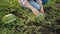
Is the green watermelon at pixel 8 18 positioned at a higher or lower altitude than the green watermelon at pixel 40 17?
higher

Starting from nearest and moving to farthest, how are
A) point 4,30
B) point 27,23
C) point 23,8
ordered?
point 4,30, point 27,23, point 23,8

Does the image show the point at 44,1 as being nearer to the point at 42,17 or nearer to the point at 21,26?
the point at 42,17

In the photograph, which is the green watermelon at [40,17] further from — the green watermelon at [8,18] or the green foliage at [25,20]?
the green watermelon at [8,18]

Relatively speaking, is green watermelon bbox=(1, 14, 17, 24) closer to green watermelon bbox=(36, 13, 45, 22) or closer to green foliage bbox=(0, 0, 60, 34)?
green foliage bbox=(0, 0, 60, 34)

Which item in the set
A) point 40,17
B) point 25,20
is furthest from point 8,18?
point 40,17

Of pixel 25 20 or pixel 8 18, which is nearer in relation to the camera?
pixel 8 18

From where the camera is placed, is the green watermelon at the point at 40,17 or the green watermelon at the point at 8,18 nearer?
the green watermelon at the point at 8,18

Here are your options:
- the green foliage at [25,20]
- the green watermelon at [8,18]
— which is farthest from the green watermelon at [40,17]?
the green watermelon at [8,18]

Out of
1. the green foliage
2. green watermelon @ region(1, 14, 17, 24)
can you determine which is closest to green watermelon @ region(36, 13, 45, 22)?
the green foliage

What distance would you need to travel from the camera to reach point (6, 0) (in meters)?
4.42

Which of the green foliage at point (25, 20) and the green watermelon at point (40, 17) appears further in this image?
the green watermelon at point (40, 17)

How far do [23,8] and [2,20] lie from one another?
64cm

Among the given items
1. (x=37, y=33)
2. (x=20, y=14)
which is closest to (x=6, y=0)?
(x=20, y=14)

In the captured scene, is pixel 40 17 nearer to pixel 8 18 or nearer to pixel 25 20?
pixel 25 20
